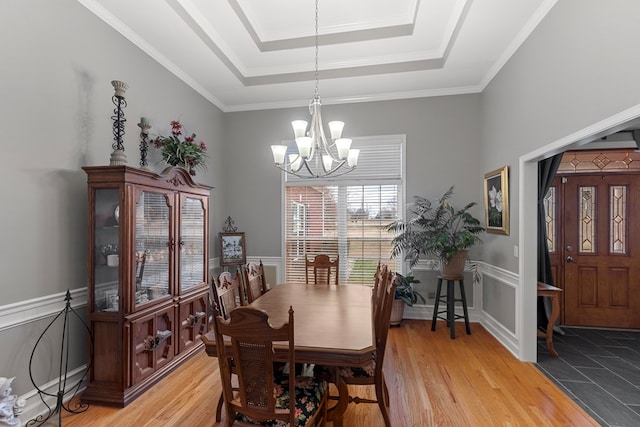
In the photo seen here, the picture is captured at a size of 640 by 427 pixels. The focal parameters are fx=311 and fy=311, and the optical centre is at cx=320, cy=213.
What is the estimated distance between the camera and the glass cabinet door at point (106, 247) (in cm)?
241

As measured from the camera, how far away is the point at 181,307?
3082 mm

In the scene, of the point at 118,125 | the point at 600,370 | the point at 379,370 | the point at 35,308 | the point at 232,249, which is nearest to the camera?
the point at 379,370

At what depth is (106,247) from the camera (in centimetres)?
245

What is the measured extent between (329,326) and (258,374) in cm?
64

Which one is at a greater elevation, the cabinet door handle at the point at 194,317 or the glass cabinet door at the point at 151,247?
the glass cabinet door at the point at 151,247

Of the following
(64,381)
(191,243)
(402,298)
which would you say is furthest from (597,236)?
(64,381)

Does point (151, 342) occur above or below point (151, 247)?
below

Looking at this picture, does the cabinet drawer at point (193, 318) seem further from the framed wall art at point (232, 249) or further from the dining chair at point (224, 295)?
the dining chair at point (224, 295)

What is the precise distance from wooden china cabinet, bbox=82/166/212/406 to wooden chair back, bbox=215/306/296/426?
4.37 ft

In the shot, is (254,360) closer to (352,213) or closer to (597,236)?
(352,213)

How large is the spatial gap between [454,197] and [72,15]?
14.7 feet

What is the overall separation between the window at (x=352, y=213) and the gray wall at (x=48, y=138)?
2.50 m

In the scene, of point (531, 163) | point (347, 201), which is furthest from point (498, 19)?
point (347, 201)

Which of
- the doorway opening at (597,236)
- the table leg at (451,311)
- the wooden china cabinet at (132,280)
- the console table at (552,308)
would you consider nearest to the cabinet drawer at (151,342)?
the wooden china cabinet at (132,280)
